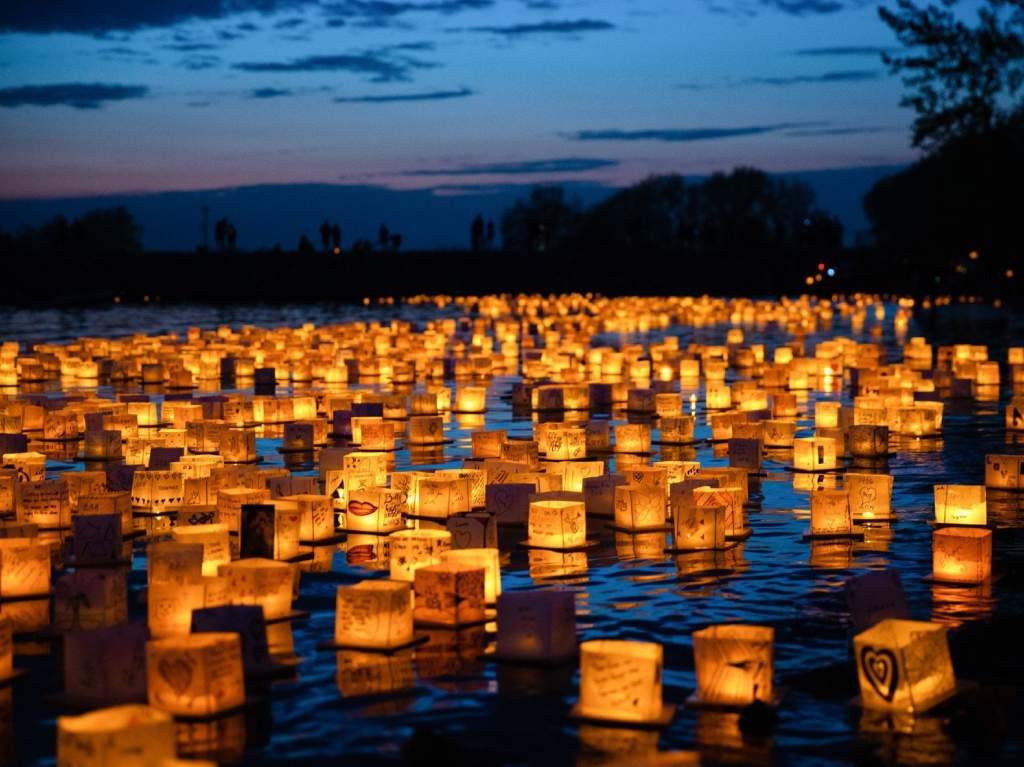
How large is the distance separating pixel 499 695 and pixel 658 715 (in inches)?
40.0

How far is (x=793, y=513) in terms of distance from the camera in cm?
1573

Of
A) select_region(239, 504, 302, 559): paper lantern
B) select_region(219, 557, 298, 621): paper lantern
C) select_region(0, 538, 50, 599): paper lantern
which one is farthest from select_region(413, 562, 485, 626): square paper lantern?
select_region(0, 538, 50, 599): paper lantern

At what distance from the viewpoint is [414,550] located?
11.7 m

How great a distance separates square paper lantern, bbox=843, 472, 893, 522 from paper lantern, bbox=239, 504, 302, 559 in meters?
5.15

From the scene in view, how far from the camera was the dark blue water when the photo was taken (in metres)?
8.22

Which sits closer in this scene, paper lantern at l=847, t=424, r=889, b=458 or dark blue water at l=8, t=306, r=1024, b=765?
dark blue water at l=8, t=306, r=1024, b=765

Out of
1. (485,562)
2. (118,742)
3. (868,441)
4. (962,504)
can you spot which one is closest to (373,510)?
(485,562)

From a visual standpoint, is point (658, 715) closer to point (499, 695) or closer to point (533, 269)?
point (499, 695)

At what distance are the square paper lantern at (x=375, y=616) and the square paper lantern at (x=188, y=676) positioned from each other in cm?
156

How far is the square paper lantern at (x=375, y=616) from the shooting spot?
10141mm

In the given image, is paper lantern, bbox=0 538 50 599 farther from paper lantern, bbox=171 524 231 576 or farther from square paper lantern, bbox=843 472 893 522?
square paper lantern, bbox=843 472 893 522

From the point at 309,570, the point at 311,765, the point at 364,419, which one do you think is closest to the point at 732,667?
the point at 311,765

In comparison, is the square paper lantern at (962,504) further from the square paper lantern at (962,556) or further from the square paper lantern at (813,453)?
the square paper lantern at (813,453)

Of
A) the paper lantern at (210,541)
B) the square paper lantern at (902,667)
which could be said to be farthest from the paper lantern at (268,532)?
the square paper lantern at (902,667)
